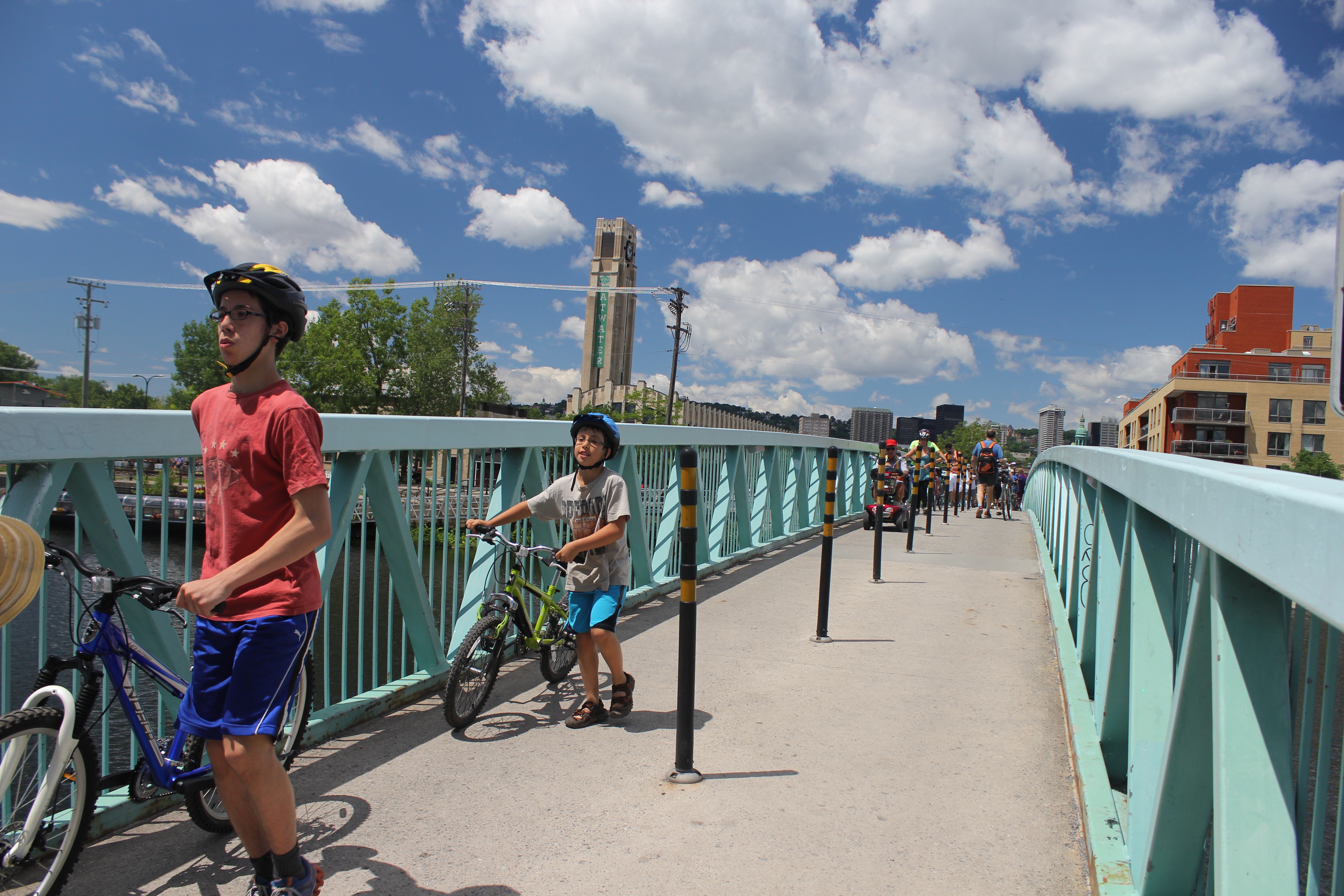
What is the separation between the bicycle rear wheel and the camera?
14.8 ft

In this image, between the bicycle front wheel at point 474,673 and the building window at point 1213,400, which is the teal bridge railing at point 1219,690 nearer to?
the bicycle front wheel at point 474,673

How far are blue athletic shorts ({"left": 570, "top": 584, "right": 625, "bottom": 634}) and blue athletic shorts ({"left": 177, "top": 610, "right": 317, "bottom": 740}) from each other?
1965 millimetres

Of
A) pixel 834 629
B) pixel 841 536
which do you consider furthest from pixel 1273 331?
pixel 834 629

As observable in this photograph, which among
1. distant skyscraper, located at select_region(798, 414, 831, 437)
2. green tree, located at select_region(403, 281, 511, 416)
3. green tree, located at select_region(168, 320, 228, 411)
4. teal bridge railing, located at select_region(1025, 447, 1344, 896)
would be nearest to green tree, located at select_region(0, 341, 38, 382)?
green tree, located at select_region(168, 320, 228, 411)

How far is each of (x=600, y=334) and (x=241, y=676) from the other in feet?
458

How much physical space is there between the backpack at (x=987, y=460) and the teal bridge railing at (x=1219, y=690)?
15.6 meters

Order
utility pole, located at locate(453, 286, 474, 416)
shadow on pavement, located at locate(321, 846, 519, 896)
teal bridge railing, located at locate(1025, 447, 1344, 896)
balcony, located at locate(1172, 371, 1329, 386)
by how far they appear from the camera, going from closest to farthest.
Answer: teal bridge railing, located at locate(1025, 447, 1344, 896) → shadow on pavement, located at locate(321, 846, 519, 896) → utility pole, located at locate(453, 286, 474, 416) → balcony, located at locate(1172, 371, 1329, 386)

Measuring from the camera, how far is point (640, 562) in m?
6.95

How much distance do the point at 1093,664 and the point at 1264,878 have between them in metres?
2.83

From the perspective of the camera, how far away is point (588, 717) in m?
4.06

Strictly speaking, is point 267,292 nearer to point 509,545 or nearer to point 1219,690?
point 509,545

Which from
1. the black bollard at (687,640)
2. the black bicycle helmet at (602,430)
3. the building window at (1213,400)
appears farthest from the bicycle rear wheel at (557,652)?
the building window at (1213,400)

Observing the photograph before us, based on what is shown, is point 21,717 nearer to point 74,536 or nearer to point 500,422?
point 74,536

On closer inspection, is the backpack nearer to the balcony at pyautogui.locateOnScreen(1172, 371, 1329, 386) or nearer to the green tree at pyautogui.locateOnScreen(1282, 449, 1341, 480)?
the balcony at pyautogui.locateOnScreen(1172, 371, 1329, 386)
